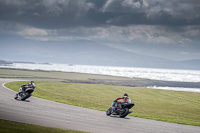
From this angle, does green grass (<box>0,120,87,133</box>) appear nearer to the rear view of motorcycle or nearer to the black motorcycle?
the black motorcycle

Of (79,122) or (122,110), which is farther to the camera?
(122,110)

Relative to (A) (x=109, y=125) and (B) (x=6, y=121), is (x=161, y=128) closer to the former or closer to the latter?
(A) (x=109, y=125)

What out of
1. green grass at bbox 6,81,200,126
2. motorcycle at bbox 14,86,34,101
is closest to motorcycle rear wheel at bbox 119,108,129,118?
green grass at bbox 6,81,200,126

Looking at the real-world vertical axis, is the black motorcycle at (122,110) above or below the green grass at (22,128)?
above

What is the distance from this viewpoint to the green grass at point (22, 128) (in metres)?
12.2

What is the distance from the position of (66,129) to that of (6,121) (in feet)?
11.0

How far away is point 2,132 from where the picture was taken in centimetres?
1159

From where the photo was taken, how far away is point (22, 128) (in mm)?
12898

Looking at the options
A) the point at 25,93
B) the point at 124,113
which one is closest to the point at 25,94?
the point at 25,93

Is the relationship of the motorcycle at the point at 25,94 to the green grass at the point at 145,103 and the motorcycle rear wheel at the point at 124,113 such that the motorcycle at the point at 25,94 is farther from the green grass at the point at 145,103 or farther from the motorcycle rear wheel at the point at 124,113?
the motorcycle rear wheel at the point at 124,113

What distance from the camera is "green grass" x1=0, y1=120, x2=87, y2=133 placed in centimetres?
→ 1224

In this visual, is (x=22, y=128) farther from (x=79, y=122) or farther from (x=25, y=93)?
(x=25, y=93)

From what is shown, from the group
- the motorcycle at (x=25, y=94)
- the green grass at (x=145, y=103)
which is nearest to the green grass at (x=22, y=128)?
the motorcycle at (x=25, y=94)

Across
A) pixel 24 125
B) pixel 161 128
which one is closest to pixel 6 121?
pixel 24 125
